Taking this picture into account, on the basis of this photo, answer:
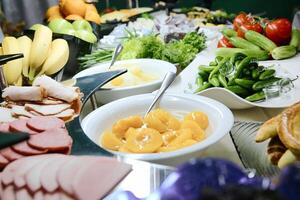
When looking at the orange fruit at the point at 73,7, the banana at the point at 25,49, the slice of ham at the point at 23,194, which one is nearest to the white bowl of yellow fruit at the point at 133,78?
the banana at the point at 25,49

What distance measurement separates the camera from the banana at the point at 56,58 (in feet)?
4.03

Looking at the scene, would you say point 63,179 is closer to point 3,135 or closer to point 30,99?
point 3,135

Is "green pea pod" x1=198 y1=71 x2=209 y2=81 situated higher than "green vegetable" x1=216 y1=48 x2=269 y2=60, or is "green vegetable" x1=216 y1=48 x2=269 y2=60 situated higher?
"green pea pod" x1=198 y1=71 x2=209 y2=81

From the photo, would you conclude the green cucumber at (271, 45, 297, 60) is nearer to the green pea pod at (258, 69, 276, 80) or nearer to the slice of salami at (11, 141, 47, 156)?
the green pea pod at (258, 69, 276, 80)

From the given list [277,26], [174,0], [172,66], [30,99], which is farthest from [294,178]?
[174,0]

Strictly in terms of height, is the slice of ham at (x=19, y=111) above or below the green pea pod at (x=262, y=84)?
above

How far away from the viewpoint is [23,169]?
0.60 metres

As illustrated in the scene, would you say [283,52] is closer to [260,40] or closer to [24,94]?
[260,40]

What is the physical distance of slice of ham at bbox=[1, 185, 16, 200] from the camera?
0.56m

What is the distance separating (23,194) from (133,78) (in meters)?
0.69

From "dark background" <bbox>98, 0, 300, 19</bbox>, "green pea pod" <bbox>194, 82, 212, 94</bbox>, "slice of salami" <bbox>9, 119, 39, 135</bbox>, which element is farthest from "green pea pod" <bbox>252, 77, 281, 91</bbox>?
"dark background" <bbox>98, 0, 300, 19</bbox>

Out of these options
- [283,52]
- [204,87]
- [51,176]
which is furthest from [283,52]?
[51,176]

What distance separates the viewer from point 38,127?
757mm

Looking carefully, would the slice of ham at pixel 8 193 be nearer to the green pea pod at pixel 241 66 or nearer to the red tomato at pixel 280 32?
the green pea pod at pixel 241 66
